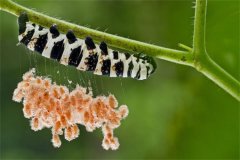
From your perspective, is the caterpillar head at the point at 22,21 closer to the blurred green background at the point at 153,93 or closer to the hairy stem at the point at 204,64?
the hairy stem at the point at 204,64

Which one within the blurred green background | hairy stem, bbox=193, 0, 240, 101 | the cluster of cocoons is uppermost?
the blurred green background

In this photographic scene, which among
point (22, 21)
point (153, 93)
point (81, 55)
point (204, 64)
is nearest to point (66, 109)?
point (81, 55)

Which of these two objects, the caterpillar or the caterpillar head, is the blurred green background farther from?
the caterpillar head

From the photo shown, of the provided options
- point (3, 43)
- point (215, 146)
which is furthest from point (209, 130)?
Answer: point (3, 43)

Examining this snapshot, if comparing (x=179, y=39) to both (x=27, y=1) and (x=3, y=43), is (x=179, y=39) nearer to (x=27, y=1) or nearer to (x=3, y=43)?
(x=27, y=1)

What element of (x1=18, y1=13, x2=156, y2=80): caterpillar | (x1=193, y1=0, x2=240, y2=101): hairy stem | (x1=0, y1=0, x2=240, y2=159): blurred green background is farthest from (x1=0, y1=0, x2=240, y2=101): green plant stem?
(x1=0, y1=0, x2=240, y2=159): blurred green background

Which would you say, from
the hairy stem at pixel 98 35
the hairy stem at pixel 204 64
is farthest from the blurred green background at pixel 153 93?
the hairy stem at pixel 98 35

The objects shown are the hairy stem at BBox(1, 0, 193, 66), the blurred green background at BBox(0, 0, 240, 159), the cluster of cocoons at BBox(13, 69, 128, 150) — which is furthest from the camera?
the blurred green background at BBox(0, 0, 240, 159)
